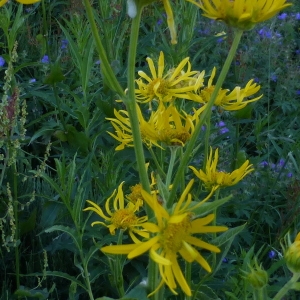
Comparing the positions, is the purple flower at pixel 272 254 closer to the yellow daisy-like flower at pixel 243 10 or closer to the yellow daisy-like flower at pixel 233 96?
the yellow daisy-like flower at pixel 233 96

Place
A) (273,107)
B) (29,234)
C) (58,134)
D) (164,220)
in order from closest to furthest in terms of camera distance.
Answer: (164,220) → (58,134) → (29,234) → (273,107)

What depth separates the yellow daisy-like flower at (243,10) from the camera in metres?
0.72

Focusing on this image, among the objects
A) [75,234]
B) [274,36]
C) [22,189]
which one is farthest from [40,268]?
[274,36]

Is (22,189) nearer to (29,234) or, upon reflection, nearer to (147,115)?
(29,234)

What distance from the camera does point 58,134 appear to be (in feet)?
5.12

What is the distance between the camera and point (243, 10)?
2.39ft

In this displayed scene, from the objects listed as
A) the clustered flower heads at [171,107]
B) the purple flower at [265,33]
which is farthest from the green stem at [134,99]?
the purple flower at [265,33]

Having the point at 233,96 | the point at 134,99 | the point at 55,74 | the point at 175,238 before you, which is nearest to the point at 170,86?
the point at 233,96

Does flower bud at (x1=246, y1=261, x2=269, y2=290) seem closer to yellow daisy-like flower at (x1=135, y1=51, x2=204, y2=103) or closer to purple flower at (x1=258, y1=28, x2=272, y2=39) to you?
yellow daisy-like flower at (x1=135, y1=51, x2=204, y2=103)

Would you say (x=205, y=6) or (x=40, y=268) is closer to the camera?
(x=205, y=6)

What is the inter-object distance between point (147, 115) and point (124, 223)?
1.81ft

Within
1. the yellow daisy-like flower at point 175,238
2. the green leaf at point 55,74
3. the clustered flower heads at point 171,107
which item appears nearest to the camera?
the yellow daisy-like flower at point 175,238

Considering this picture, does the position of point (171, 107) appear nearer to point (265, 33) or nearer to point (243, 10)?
point (243, 10)

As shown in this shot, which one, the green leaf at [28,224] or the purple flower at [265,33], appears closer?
the green leaf at [28,224]
